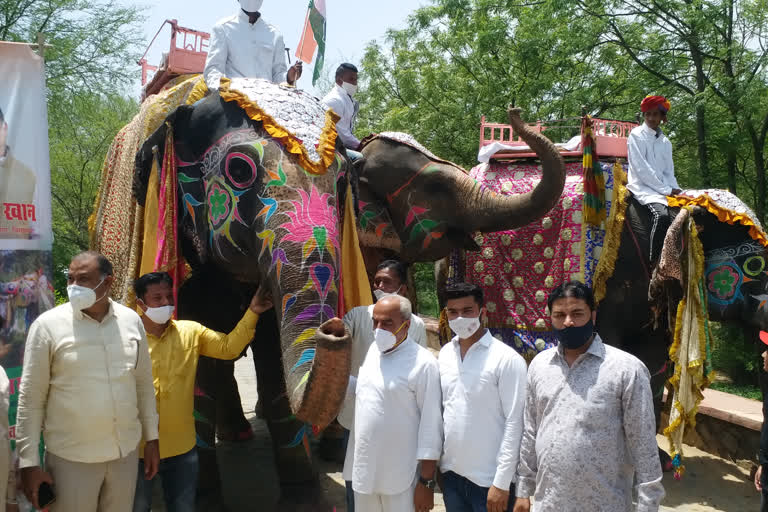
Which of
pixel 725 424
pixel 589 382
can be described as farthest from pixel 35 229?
pixel 725 424

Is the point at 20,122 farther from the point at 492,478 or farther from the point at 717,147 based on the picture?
the point at 717,147

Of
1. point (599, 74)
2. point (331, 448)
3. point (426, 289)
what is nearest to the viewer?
point (331, 448)

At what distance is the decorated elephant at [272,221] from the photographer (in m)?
3.65

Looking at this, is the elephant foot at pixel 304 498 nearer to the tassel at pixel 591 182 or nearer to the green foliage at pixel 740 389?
the tassel at pixel 591 182

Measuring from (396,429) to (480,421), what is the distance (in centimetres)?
→ 35

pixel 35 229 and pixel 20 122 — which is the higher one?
pixel 20 122

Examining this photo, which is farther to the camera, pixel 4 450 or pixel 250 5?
pixel 250 5

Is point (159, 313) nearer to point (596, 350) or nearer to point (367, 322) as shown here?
point (367, 322)

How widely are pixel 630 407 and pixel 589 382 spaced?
0.55ft

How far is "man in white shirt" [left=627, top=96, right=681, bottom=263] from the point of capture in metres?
5.90

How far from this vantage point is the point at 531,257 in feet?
21.5

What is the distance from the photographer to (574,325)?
114 inches

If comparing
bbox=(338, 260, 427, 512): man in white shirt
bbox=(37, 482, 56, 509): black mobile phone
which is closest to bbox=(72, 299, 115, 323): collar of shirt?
bbox=(37, 482, 56, 509): black mobile phone

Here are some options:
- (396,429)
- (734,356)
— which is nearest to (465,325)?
(396,429)
